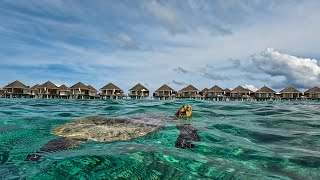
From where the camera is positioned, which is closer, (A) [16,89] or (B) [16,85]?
(B) [16,85]

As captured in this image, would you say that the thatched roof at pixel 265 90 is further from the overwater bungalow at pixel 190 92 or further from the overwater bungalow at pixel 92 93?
the overwater bungalow at pixel 92 93

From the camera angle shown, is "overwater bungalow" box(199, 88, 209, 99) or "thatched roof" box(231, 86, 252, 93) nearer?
"thatched roof" box(231, 86, 252, 93)

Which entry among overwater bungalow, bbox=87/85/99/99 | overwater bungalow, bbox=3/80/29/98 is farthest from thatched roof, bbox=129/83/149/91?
overwater bungalow, bbox=3/80/29/98

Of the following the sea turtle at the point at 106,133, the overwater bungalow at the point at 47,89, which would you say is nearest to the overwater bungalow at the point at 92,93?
the overwater bungalow at the point at 47,89

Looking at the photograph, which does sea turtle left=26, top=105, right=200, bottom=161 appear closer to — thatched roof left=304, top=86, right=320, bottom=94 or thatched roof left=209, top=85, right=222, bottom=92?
thatched roof left=209, top=85, right=222, bottom=92

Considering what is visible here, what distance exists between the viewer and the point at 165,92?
77000 millimetres

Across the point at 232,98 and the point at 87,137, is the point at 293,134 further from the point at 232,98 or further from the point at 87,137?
the point at 232,98

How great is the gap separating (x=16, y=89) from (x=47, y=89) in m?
7.58

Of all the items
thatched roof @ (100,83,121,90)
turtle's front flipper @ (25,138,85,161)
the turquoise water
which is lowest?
the turquoise water

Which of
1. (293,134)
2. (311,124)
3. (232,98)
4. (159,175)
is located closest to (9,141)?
(159,175)

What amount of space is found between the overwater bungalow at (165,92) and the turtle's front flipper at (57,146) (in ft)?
229

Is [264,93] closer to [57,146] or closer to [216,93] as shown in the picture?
[216,93]

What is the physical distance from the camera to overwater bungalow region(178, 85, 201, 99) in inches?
2948

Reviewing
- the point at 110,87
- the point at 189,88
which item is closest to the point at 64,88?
the point at 110,87
